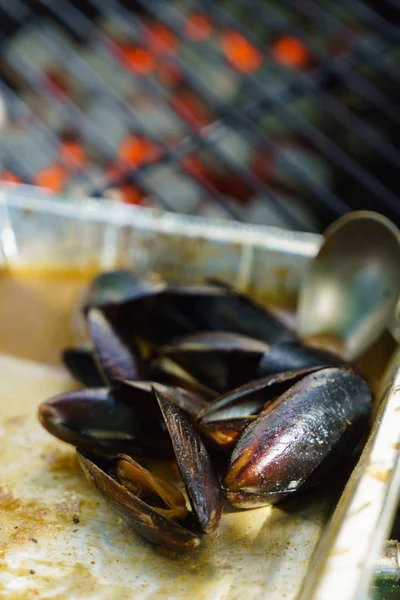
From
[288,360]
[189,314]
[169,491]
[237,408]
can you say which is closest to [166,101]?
[189,314]

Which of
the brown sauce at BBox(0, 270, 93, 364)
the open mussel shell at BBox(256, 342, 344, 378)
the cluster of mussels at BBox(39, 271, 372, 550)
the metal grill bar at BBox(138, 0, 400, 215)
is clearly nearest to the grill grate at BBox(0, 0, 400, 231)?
the metal grill bar at BBox(138, 0, 400, 215)

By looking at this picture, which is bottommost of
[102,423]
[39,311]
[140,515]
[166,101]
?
[39,311]

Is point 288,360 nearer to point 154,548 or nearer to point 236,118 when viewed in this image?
point 154,548

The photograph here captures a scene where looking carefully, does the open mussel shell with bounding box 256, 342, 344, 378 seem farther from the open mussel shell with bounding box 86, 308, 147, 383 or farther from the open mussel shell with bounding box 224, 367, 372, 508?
the open mussel shell with bounding box 86, 308, 147, 383

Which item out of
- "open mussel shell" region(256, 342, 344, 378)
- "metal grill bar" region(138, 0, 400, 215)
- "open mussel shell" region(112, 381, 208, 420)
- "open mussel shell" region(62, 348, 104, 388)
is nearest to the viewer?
"open mussel shell" region(112, 381, 208, 420)

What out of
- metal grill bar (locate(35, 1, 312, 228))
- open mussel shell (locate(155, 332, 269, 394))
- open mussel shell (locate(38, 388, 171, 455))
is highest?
open mussel shell (locate(155, 332, 269, 394))

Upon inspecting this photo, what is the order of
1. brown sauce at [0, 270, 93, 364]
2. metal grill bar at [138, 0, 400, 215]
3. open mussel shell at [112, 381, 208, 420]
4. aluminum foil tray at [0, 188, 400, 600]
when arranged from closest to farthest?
aluminum foil tray at [0, 188, 400, 600] → open mussel shell at [112, 381, 208, 420] → brown sauce at [0, 270, 93, 364] → metal grill bar at [138, 0, 400, 215]

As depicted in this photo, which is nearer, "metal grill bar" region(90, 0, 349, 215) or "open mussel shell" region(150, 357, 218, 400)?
"open mussel shell" region(150, 357, 218, 400)

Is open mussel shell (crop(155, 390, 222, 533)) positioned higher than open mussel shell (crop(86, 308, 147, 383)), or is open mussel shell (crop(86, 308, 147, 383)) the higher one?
open mussel shell (crop(155, 390, 222, 533))

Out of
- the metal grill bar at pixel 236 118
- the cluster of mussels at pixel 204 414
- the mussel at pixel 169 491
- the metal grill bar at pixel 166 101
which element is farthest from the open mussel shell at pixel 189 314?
the metal grill bar at pixel 236 118
